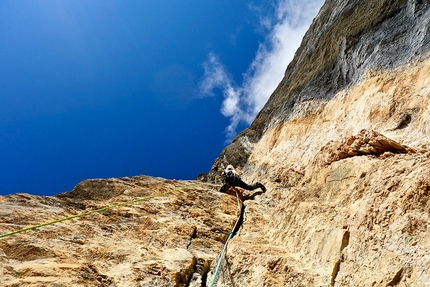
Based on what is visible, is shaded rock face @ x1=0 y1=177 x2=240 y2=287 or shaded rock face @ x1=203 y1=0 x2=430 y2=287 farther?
shaded rock face @ x1=0 y1=177 x2=240 y2=287

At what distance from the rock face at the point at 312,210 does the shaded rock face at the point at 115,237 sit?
0.02 m

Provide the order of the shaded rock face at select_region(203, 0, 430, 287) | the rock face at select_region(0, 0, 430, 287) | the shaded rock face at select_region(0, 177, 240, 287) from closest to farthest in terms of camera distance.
Answer: the shaded rock face at select_region(203, 0, 430, 287), the rock face at select_region(0, 0, 430, 287), the shaded rock face at select_region(0, 177, 240, 287)

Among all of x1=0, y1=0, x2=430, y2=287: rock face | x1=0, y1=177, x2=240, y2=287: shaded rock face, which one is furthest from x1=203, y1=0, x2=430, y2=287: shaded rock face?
x1=0, y1=177, x2=240, y2=287: shaded rock face

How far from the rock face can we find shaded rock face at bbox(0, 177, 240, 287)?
2 centimetres

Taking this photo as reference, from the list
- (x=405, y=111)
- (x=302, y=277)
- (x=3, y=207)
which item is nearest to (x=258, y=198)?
(x=405, y=111)

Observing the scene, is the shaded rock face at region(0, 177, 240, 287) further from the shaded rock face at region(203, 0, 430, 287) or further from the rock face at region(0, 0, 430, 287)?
the shaded rock face at region(203, 0, 430, 287)

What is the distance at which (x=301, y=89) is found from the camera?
12320mm

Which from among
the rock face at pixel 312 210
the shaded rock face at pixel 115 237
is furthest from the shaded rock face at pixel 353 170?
the shaded rock face at pixel 115 237

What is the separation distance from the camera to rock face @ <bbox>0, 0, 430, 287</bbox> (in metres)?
3.78

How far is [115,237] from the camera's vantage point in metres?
6.32

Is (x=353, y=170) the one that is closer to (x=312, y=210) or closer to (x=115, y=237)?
(x=312, y=210)

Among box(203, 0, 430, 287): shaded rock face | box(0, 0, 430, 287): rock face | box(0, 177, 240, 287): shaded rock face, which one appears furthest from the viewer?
box(0, 177, 240, 287): shaded rock face

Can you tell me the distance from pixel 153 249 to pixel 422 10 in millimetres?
8087

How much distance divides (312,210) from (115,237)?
380cm
